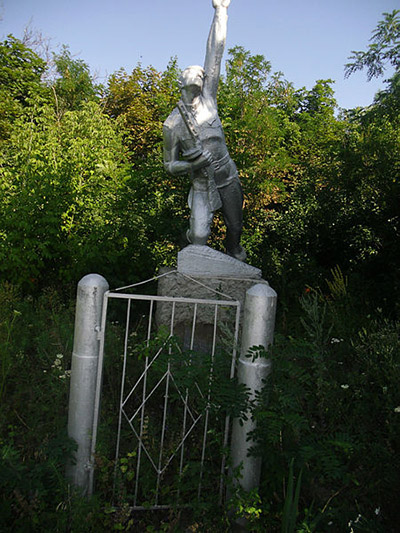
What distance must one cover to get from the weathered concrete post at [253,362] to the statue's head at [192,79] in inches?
82.2

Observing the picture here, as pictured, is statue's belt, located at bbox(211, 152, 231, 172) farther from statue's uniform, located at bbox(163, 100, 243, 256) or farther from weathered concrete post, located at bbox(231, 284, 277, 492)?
weathered concrete post, located at bbox(231, 284, 277, 492)

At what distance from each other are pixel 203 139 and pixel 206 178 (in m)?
0.33

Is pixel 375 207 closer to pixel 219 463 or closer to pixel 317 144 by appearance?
pixel 317 144

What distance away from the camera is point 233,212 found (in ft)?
12.6

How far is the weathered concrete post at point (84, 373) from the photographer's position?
2.00m

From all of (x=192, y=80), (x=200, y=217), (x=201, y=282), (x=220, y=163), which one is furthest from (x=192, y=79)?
(x=201, y=282)

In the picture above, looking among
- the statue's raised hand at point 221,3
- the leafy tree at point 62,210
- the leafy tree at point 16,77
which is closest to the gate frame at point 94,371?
the statue's raised hand at point 221,3

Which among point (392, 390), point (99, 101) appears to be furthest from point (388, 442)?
point (99, 101)

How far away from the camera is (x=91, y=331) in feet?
6.56

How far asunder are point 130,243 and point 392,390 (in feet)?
13.8

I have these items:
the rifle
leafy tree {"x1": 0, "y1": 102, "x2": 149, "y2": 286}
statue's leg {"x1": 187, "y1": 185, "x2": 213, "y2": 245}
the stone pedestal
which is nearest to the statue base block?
the stone pedestal

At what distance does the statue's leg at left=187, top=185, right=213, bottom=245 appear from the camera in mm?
3619

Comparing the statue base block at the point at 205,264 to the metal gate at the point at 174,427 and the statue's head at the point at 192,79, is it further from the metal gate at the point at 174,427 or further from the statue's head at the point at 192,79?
the statue's head at the point at 192,79

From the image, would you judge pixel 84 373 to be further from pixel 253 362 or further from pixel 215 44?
pixel 215 44
